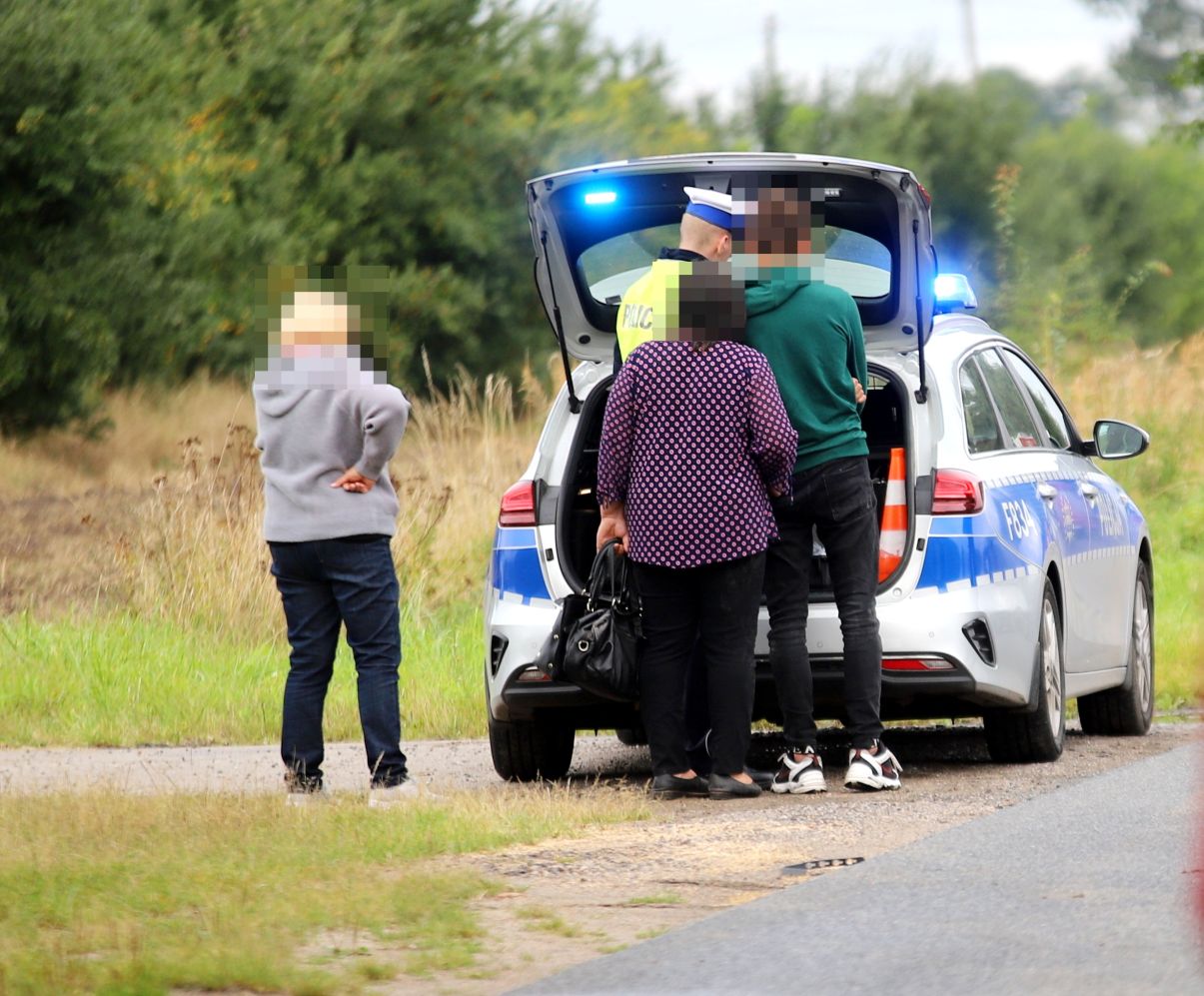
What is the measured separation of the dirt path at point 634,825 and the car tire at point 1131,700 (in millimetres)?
127

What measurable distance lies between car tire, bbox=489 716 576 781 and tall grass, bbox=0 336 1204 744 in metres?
1.88

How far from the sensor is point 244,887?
5.75 metres

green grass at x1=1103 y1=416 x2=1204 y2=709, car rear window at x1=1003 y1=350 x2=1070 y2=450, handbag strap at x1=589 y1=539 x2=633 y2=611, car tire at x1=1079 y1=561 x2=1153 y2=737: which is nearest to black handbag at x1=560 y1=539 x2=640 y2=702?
handbag strap at x1=589 y1=539 x2=633 y2=611

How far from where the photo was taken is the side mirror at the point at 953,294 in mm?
9281

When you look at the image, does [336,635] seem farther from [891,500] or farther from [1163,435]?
[1163,435]

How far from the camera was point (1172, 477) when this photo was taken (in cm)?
1877

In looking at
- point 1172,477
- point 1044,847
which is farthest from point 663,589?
point 1172,477

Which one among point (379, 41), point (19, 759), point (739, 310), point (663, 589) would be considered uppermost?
point (379, 41)

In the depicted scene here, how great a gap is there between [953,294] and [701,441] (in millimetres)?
2067

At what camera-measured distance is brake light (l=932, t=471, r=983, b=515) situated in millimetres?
8055

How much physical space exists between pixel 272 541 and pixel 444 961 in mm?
2993

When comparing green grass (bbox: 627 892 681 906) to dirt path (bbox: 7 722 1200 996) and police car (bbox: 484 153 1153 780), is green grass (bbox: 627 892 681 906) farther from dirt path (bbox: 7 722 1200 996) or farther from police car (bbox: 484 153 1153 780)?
police car (bbox: 484 153 1153 780)

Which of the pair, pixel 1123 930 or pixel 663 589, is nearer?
pixel 1123 930

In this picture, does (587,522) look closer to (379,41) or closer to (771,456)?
(771,456)
